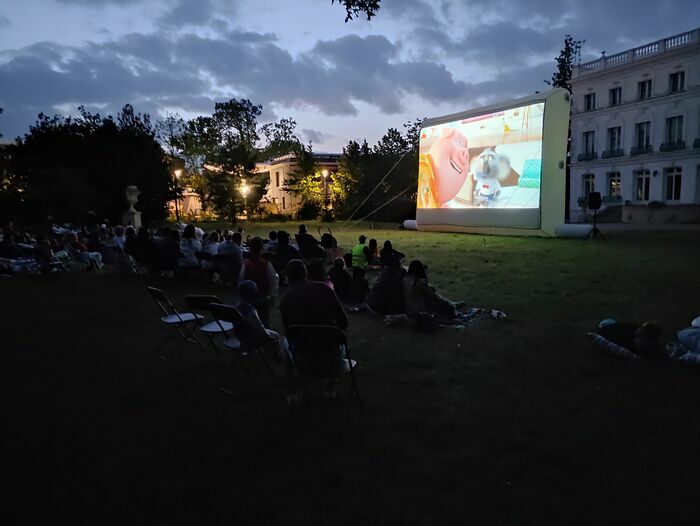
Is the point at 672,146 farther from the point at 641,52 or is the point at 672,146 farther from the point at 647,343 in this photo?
the point at 647,343

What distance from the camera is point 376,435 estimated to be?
3.48 meters

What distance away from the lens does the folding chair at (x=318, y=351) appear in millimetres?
3540

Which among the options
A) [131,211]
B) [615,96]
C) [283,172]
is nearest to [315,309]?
[131,211]

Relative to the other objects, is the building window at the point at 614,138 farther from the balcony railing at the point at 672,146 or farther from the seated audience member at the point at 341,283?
the seated audience member at the point at 341,283

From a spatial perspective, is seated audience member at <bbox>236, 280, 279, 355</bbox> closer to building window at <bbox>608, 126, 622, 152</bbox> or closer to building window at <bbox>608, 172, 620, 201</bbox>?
building window at <bbox>608, 172, 620, 201</bbox>

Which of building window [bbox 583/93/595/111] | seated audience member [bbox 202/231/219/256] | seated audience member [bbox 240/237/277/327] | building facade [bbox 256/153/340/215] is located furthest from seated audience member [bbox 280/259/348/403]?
building facade [bbox 256/153/340/215]

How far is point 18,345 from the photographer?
5.92 m

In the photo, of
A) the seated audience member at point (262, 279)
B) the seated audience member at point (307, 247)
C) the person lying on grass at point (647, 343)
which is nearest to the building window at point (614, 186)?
the seated audience member at point (307, 247)

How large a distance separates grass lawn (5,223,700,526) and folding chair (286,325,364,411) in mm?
420

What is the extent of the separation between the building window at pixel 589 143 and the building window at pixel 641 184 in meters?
4.00

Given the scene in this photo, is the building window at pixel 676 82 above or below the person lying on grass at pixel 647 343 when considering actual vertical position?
above

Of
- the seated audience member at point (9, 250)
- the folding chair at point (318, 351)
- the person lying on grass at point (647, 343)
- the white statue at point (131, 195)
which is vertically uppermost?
the white statue at point (131, 195)

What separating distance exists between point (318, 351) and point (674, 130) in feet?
117

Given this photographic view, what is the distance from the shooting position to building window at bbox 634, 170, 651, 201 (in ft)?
105
